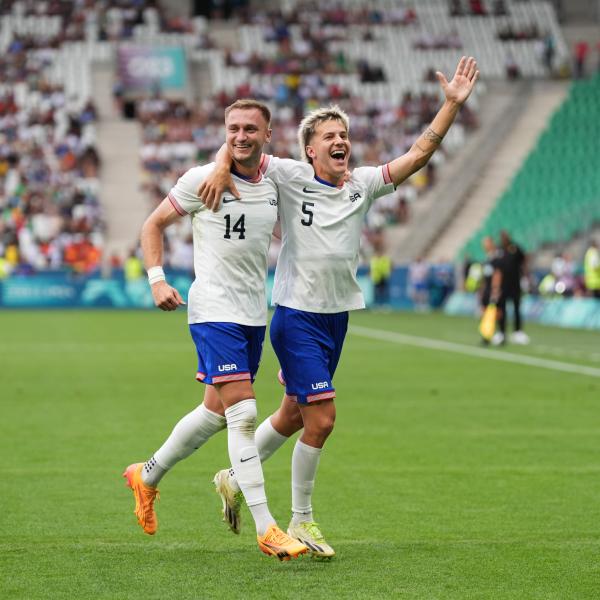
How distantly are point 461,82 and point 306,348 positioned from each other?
1685mm

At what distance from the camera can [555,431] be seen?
1293 centimetres

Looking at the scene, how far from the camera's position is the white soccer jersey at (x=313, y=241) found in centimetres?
750

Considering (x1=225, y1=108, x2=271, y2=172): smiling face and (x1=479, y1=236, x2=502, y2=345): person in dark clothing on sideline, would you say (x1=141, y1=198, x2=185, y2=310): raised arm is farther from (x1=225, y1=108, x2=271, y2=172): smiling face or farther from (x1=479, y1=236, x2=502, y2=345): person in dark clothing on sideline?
(x1=479, y1=236, x2=502, y2=345): person in dark clothing on sideline

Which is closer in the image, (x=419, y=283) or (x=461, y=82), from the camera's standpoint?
(x=461, y=82)

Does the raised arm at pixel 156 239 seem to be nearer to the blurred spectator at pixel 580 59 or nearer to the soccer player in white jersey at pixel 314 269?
the soccer player in white jersey at pixel 314 269

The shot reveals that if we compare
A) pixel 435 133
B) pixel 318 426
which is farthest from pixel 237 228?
pixel 435 133

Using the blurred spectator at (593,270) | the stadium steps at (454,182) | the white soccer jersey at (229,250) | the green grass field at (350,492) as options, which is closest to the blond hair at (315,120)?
the white soccer jersey at (229,250)

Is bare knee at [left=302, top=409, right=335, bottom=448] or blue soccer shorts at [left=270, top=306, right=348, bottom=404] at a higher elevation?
blue soccer shorts at [left=270, top=306, right=348, bottom=404]

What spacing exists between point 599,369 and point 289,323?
13.5 metres

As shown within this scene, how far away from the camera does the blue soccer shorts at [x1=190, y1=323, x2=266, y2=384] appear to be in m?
7.23

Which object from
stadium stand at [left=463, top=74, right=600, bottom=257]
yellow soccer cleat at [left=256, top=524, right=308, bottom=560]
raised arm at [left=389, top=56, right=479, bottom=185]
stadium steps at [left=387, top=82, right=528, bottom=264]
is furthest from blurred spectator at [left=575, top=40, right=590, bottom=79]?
yellow soccer cleat at [left=256, top=524, right=308, bottom=560]

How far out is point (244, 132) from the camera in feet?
24.0

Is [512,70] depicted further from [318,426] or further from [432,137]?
[318,426]

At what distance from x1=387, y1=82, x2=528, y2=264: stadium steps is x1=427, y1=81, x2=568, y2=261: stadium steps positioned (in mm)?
237
